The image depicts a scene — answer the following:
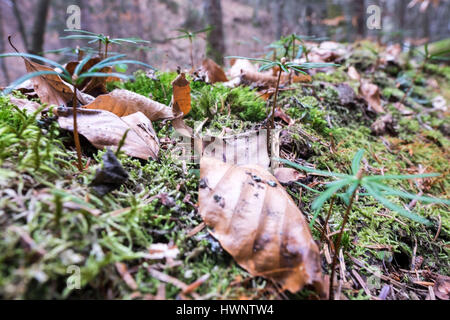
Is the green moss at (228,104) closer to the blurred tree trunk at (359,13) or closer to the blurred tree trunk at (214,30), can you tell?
the blurred tree trunk at (214,30)

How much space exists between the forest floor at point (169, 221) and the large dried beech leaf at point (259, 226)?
0.07 meters

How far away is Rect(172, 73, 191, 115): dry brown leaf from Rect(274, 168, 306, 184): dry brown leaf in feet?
2.48

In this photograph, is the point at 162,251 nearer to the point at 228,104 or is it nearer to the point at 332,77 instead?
the point at 228,104

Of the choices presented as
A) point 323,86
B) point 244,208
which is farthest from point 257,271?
point 323,86

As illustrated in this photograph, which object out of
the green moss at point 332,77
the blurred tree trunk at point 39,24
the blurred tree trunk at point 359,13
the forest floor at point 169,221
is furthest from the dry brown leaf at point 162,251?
the blurred tree trunk at point 39,24

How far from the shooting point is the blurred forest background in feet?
19.8

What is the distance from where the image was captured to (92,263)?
79 cm

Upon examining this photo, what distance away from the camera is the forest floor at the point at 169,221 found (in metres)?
0.81

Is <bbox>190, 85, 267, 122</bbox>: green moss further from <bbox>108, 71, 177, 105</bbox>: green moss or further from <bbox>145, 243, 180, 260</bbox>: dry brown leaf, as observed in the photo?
<bbox>145, 243, 180, 260</bbox>: dry brown leaf

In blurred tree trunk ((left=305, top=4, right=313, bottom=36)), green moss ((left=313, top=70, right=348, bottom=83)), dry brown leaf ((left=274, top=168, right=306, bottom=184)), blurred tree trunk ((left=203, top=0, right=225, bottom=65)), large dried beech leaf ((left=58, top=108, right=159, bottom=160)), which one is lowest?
dry brown leaf ((left=274, top=168, right=306, bottom=184))

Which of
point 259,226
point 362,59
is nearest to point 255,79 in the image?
point 259,226

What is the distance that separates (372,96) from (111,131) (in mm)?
2867

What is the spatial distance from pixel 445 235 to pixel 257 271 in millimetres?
1460

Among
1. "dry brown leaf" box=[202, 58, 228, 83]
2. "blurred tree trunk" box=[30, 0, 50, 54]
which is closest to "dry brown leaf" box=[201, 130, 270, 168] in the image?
"dry brown leaf" box=[202, 58, 228, 83]
